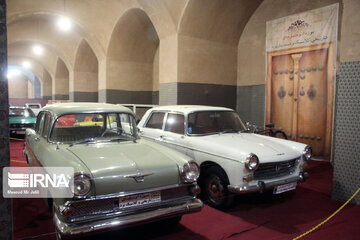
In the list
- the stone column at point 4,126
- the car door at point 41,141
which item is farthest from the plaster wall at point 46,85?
the stone column at point 4,126

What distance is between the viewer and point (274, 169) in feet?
13.8

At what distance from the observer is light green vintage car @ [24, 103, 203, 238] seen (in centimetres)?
273

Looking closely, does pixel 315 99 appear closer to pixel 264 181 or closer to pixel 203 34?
pixel 203 34

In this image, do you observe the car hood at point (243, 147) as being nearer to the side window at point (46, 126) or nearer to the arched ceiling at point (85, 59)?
the side window at point (46, 126)

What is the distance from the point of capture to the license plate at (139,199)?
2918 mm

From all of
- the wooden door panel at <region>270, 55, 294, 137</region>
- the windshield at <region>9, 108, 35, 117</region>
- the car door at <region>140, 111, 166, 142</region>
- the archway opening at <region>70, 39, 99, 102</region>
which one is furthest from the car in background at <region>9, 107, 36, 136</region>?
the wooden door panel at <region>270, 55, 294, 137</region>

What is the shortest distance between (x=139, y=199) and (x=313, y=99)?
662cm

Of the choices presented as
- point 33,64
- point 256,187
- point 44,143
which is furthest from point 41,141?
point 33,64

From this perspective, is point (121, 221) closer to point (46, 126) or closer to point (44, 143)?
point (44, 143)

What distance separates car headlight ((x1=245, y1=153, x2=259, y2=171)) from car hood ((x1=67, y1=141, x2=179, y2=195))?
1.10 metres

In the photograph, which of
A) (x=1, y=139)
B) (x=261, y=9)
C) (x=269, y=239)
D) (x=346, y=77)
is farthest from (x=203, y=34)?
(x=1, y=139)

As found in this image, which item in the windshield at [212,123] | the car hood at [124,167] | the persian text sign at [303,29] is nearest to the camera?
the car hood at [124,167]

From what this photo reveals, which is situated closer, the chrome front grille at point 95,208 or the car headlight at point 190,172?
the chrome front grille at point 95,208

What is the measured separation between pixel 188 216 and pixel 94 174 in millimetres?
1692
